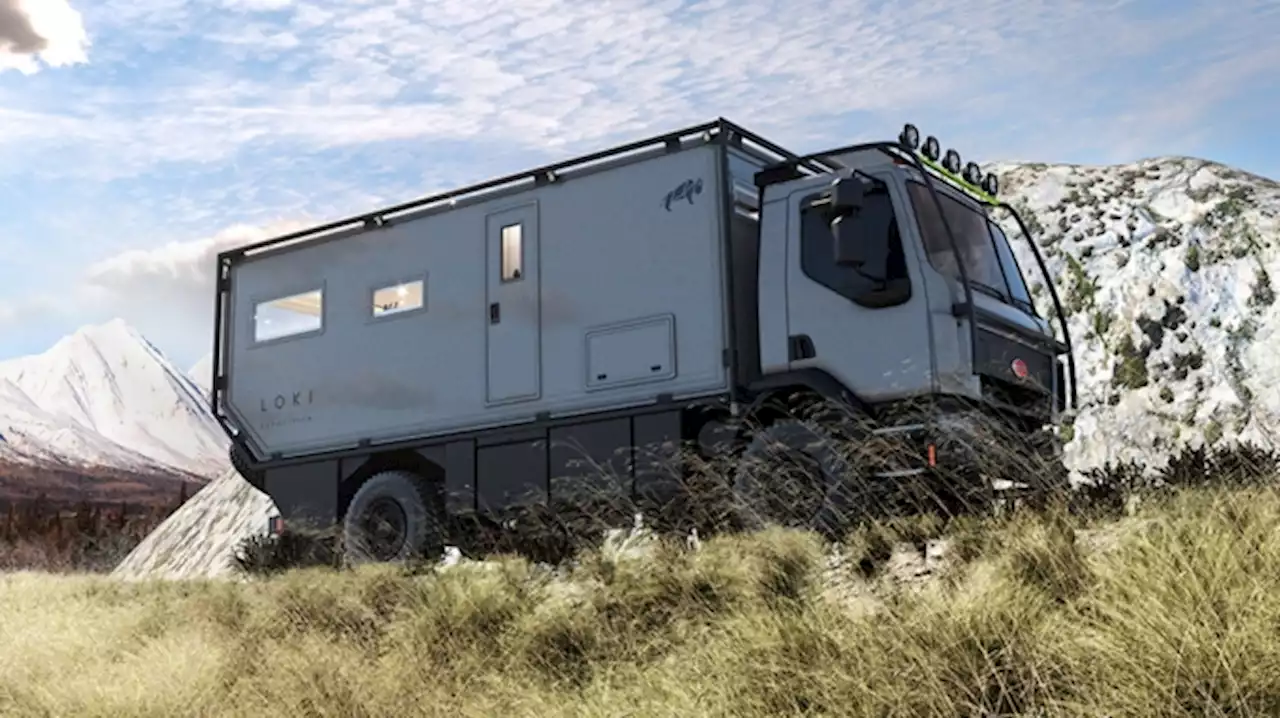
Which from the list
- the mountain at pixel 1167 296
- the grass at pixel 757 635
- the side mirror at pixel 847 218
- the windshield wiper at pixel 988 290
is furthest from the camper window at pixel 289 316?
the mountain at pixel 1167 296

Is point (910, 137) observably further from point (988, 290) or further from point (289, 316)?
point (289, 316)

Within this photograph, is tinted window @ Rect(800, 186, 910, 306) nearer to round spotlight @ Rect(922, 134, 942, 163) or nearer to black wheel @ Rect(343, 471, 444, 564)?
round spotlight @ Rect(922, 134, 942, 163)

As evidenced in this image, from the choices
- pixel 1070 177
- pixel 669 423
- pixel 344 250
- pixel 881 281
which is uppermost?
pixel 1070 177

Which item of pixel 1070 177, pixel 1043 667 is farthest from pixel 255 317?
pixel 1070 177

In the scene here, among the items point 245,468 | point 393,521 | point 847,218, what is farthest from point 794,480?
point 245,468

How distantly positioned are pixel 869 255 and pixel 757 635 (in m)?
4.15

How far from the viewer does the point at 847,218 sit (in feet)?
27.2

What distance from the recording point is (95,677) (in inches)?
252

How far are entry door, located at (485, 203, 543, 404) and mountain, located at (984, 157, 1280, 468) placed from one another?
794 centimetres

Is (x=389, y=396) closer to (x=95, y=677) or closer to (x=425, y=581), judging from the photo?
(x=425, y=581)

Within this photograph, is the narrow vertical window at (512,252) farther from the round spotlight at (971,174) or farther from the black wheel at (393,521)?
the round spotlight at (971,174)

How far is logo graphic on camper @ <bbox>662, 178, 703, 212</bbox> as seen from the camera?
30.8ft

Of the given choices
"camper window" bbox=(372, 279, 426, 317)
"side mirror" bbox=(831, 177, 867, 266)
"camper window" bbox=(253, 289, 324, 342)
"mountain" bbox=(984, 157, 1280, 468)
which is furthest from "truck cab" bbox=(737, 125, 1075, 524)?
"mountain" bbox=(984, 157, 1280, 468)

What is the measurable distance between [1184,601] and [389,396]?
8.26 m
